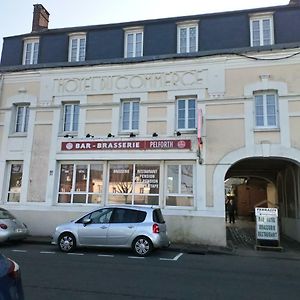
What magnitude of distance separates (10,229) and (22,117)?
5855 mm

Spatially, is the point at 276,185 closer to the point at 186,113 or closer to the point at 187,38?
the point at 186,113

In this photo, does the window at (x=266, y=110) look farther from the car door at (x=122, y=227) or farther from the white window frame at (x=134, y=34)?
the car door at (x=122, y=227)

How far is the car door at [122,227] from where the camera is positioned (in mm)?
10641

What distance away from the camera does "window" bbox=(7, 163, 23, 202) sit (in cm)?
1543

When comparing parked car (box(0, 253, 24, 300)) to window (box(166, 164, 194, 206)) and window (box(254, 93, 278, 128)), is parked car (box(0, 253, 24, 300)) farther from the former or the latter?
window (box(254, 93, 278, 128))

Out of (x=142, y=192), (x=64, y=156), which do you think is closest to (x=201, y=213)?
(x=142, y=192)

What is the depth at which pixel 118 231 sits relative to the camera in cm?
1073

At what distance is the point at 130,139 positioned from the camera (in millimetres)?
14328

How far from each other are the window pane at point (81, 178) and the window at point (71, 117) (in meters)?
1.80

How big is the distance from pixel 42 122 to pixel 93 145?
2755mm

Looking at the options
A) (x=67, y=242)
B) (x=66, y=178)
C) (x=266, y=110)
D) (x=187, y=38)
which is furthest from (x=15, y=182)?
(x=266, y=110)

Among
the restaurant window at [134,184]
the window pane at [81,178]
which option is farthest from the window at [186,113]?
the window pane at [81,178]

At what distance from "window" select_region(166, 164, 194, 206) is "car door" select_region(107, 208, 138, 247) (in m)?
3.24

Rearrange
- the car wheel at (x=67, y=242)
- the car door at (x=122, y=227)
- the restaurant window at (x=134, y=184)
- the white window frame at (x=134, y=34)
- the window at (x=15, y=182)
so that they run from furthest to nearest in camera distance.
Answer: the white window frame at (x=134, y=34), the window at (x=15, y=182), the restaurant window at (x=134, y=184), the car wheel at (x=67, y=242), the car door at (x=122, y=227)
